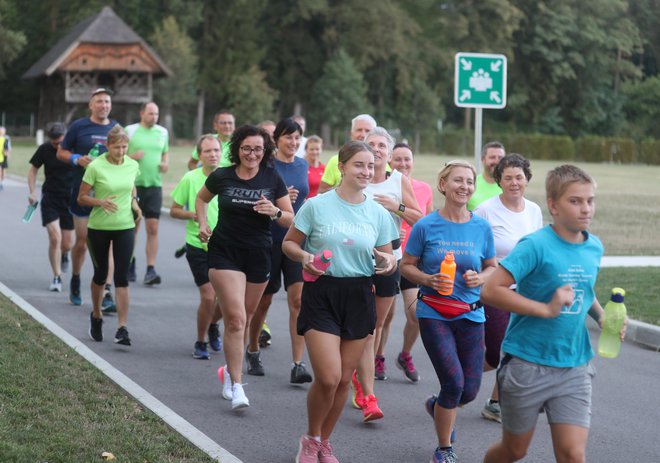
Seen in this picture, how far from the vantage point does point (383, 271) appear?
611 centimetres

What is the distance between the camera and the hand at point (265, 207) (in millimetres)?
7387

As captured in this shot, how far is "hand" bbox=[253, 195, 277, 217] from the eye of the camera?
739 centimetres

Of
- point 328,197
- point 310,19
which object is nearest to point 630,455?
point 328,197

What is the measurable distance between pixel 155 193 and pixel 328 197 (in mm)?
7590

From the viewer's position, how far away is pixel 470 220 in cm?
627

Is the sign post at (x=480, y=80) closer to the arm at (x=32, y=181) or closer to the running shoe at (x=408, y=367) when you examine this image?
the arm at (x=32, y=181)

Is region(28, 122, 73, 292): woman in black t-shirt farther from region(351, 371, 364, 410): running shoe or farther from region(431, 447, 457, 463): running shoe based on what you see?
region(431, 447, 457, 463): running shoe

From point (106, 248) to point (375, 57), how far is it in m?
73.2

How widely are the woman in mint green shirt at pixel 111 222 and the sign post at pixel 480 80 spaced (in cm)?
609

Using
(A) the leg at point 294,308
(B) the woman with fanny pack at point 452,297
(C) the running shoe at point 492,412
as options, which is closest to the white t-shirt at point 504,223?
(B) the woman with fanny pack at point 452,297

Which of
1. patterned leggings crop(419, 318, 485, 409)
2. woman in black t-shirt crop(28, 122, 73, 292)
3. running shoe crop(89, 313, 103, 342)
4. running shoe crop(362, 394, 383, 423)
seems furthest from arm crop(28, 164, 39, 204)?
patterned leggings crop(419, 318, 485, 409)

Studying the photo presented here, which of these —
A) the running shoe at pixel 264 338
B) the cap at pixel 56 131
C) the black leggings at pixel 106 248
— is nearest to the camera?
the black leggings at pixel 106 248

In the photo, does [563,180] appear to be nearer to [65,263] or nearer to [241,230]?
[241,230]

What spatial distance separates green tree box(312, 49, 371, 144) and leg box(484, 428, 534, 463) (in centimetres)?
7363
